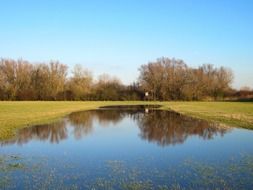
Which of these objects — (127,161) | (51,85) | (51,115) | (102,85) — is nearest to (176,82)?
(102,85)

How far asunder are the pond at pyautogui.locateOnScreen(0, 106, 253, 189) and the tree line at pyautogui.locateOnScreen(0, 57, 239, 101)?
6703cm

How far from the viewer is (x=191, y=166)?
426 inches

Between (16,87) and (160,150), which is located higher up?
(16,87)

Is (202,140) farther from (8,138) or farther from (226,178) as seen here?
(8,138)

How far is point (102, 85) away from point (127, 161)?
8307 centimetres

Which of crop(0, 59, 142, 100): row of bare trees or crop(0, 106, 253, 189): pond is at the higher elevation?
crop(0, 59, 142, 100): row of bare trees

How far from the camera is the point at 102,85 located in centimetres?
9425

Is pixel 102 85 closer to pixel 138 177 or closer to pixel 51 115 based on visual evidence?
pixel 51 115

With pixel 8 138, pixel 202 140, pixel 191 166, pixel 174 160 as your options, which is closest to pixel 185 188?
pixel 191 166

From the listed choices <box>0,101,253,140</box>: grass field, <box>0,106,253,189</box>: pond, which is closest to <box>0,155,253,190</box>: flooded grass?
<box>0,106,253,189</box>: pond

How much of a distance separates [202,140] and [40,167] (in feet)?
32.1

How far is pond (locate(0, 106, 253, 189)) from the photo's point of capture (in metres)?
8.73

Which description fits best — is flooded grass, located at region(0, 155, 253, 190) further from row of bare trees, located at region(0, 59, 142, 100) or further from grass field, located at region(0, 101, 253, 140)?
row of bare trees, located at region(0, 59, 142, 100)

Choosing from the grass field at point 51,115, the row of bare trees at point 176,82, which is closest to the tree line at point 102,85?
the row of bare trees at point 176,82
